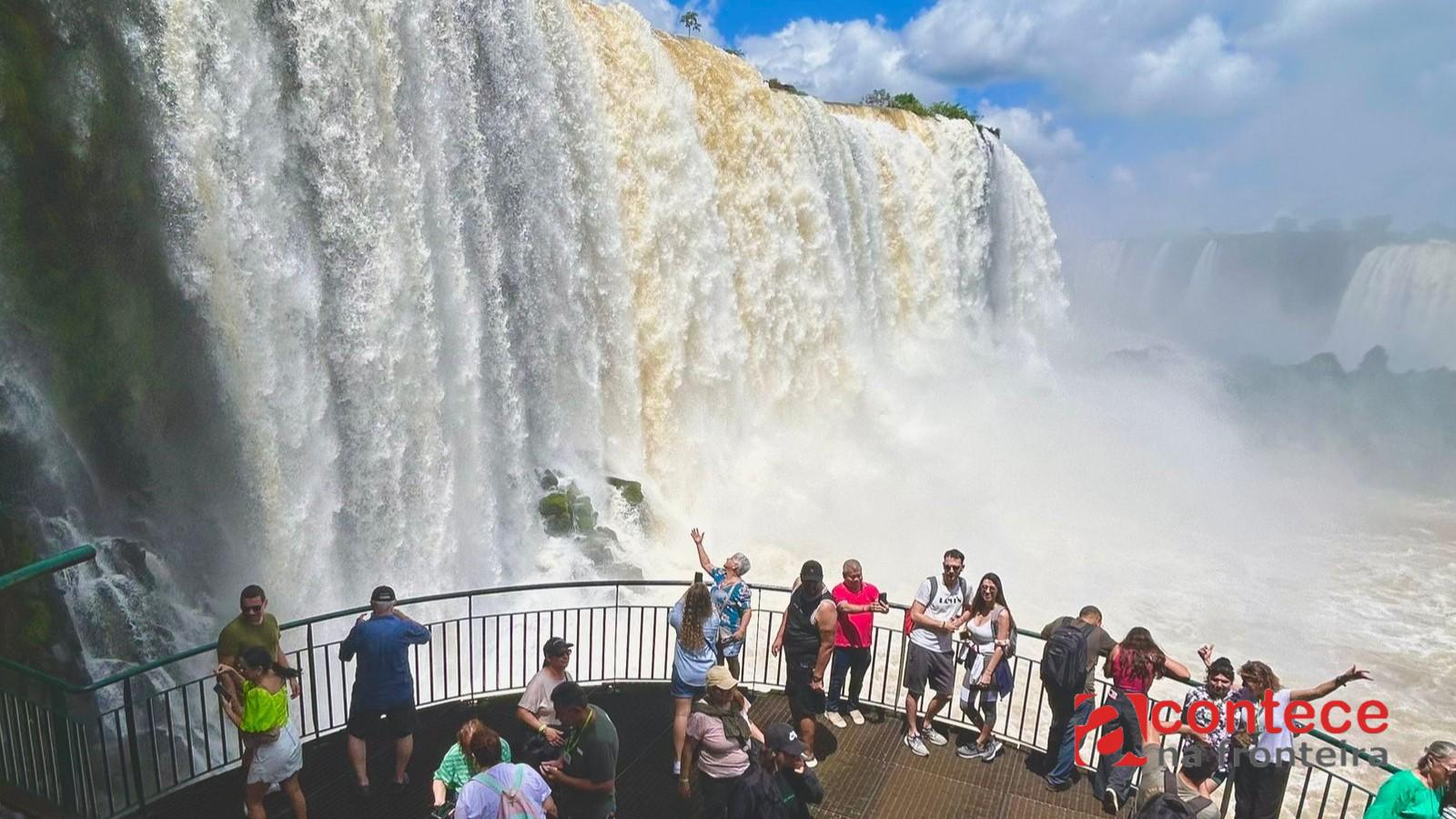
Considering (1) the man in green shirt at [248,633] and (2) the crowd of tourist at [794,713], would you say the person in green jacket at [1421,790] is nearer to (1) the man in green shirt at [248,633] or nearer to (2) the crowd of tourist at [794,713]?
(2) the crowd of tourist at [794,713]

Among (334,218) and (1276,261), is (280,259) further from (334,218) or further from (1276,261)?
(1276,261)

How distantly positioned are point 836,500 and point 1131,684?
13227 mm

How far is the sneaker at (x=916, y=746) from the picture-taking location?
6.66 metres

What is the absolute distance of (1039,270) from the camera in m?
31.6

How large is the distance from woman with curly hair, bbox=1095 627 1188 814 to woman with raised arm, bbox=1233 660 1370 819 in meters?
0.40

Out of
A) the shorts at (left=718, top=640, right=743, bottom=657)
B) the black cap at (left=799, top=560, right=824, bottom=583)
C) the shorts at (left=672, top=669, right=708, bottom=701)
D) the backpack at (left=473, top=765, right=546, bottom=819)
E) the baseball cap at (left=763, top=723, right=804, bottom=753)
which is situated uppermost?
the black cap at (left=799, top=560, right=824, bottom=583)

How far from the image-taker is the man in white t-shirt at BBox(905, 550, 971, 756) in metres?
6.34

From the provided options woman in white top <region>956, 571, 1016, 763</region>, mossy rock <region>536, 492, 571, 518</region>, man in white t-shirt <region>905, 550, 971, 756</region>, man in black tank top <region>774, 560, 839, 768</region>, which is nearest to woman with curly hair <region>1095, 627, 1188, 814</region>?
woman in white top <region>956, 571, 1016, 763</region>

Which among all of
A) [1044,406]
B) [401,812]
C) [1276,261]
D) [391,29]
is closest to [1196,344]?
[1276,261]

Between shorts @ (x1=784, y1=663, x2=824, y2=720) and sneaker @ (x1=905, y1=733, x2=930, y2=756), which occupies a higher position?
shorts @ (x1=784, y1=663, x2=824, y2=720)

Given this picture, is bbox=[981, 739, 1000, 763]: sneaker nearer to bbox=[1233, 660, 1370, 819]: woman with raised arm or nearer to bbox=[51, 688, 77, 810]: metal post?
bbox=[1233, 660, 1370, 819]: woman with raised arm

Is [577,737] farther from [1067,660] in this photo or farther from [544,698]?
[1067,660]

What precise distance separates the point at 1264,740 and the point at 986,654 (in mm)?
1795

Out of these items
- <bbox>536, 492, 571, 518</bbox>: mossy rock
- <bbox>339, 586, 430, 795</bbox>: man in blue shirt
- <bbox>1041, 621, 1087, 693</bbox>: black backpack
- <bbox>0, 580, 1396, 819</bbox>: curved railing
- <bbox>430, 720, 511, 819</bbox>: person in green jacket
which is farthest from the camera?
<bbox>536, 492, 571, 518</bbox>: mossy rock
